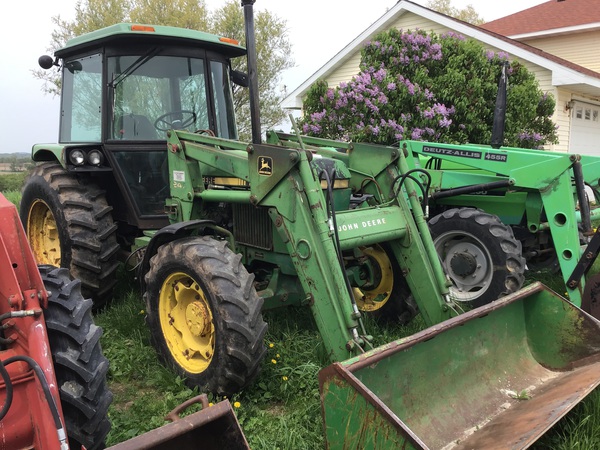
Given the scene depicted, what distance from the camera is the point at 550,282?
601 centimetres

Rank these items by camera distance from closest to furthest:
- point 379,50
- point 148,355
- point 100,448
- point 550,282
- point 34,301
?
point 34,301, point 100,448, point 148,355, point 550,282, point 379,50

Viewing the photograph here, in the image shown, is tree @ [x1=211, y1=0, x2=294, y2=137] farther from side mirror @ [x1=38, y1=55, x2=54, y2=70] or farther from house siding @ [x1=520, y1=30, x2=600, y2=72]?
side mirror @ [x1=38, y1=55, x2=54, y2=70]

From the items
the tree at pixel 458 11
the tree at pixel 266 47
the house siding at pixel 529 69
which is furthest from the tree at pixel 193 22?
the tree at pixel 458 11

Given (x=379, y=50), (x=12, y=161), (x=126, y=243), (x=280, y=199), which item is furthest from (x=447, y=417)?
(x=12, y=161)

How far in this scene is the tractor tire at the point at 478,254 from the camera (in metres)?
4.76

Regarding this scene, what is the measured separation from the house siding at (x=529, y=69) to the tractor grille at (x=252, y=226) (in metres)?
10.1

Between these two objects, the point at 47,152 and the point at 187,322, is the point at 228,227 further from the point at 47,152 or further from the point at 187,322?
the point at 47,152

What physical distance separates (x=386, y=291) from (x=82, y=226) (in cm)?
264

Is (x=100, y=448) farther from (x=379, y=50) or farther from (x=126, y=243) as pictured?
(x=379, y=50)

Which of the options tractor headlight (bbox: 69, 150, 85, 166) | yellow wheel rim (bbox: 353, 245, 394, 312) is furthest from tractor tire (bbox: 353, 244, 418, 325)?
tractor headlight (bbox: 69, 150, 85, 166)

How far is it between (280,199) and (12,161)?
7911mm

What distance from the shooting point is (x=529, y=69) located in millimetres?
13141

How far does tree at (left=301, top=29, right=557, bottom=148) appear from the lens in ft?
31.7

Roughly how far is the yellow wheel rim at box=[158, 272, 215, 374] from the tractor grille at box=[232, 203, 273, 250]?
68 centimetres
